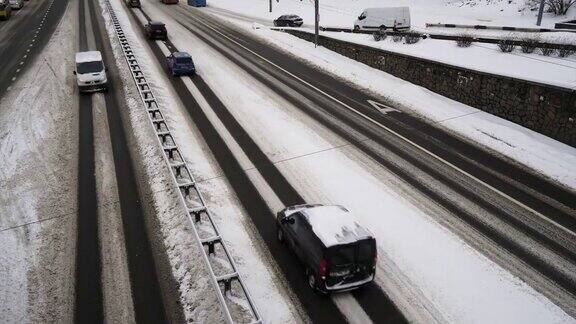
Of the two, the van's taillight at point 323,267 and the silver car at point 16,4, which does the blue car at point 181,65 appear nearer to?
the van's taillight at point 323,267

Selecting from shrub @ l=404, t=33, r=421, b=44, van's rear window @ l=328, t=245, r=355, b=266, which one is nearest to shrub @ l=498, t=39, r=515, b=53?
shrub @ l=404, t=33, r=421, b=44

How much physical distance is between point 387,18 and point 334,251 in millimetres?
30766

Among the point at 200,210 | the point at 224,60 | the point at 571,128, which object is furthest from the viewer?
the point at 224,60

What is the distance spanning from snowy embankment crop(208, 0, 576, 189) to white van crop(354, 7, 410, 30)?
805 centimetres

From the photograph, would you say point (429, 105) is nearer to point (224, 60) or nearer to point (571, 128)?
point (571, 128)

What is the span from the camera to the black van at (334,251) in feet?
31.4

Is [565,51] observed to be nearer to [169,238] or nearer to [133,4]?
[169,238]

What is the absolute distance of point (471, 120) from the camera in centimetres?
1973

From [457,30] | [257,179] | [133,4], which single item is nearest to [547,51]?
[457,30]

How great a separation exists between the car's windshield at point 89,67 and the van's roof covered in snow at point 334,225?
56.3 feet

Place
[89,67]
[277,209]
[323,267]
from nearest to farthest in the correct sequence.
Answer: [323,267] < [277,209] < [89,67]

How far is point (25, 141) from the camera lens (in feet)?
59.1

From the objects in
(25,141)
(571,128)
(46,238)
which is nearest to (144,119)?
(25,141)

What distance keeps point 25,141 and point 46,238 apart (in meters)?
7.95
